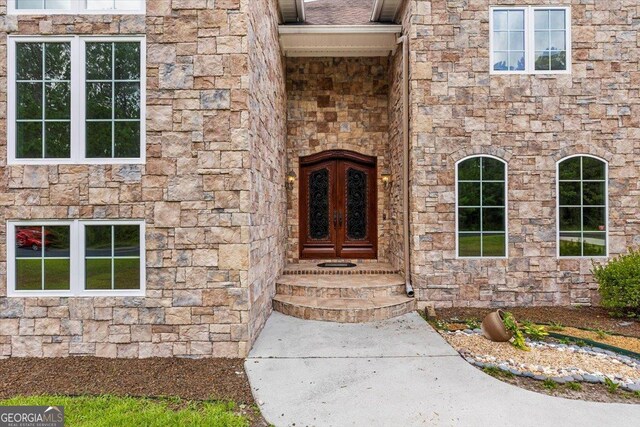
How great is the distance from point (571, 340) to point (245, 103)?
471cm

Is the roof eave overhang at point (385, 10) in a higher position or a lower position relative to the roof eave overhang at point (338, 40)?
higher

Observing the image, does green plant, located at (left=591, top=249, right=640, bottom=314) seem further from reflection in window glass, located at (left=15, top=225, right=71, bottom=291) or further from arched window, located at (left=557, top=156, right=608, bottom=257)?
reflection in window glass, located at (left=15, top=225, right=71, bottom=291)

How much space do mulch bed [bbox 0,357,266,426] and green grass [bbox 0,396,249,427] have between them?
0.36ft

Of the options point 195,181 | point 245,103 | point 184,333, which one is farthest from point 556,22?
point 184,333

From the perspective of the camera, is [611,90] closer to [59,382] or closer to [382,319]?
[382,319]

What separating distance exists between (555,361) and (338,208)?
4.67 meters

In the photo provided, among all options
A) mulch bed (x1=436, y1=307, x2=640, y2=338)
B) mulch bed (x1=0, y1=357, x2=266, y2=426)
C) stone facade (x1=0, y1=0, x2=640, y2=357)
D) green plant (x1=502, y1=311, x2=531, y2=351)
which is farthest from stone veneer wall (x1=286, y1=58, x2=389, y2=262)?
mulch bed (x1=0, y1=357, x2=266, y2=426)

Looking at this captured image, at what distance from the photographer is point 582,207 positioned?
5.52 meters

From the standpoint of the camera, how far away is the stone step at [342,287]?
5422 millimetres

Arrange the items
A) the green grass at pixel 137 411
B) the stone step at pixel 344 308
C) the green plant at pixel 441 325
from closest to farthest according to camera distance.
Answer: the green grass at pixel 137 411 → the green plant at pixel 441 325 → the stone step at pixel 344 308

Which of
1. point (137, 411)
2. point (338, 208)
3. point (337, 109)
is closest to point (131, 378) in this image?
point (137, 411)

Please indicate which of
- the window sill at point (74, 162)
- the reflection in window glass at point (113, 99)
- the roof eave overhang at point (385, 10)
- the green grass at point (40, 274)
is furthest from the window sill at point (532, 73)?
the green grass at point (40, 274)

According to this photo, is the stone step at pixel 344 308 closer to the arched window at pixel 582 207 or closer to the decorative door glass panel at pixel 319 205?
the decorative door glass panel at pixel 319 205

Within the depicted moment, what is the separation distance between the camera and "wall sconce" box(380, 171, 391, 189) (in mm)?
7305
